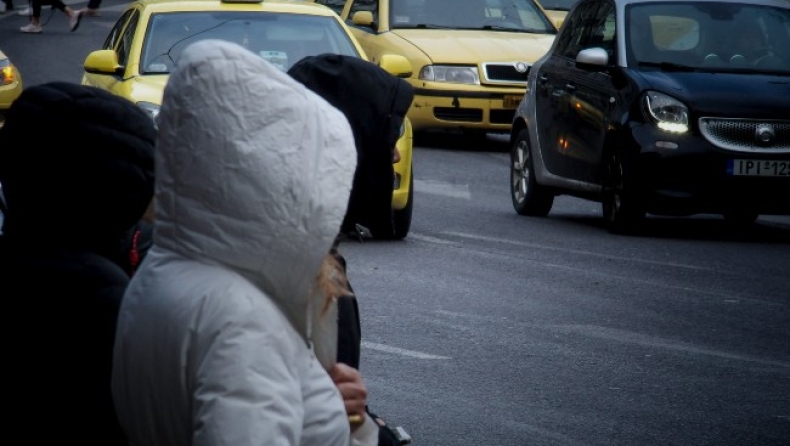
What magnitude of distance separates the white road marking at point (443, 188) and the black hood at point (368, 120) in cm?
1164

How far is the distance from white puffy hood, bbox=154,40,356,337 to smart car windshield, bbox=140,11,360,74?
9749 mm

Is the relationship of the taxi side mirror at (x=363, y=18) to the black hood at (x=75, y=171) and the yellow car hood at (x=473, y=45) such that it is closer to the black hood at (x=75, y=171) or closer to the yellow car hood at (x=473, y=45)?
the yellow car hood at (x=473, y=45)

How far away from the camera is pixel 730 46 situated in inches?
532

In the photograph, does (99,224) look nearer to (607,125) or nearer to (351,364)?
(351,364)

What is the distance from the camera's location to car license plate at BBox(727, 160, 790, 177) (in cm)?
1267

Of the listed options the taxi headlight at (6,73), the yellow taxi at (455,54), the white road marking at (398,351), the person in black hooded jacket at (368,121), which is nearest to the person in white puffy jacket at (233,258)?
the person in black hooded jacket at (368,121)

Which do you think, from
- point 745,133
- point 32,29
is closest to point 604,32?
point 745,133

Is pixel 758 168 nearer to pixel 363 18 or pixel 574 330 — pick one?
pixel 574 330

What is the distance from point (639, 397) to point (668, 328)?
5.85 ft

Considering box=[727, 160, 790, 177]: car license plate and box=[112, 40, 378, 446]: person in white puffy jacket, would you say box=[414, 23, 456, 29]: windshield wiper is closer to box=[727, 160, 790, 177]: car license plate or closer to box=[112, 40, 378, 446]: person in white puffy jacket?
box=[727, 160, 790, 177]: car license plate

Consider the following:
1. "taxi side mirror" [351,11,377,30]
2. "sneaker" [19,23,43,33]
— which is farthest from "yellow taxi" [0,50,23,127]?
"sneaker" [19,23,43,33]

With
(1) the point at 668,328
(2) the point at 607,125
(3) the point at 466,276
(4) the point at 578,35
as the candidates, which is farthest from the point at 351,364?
(4) the point at 578,35

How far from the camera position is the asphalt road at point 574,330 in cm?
701

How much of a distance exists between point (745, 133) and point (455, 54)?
6.32 m
